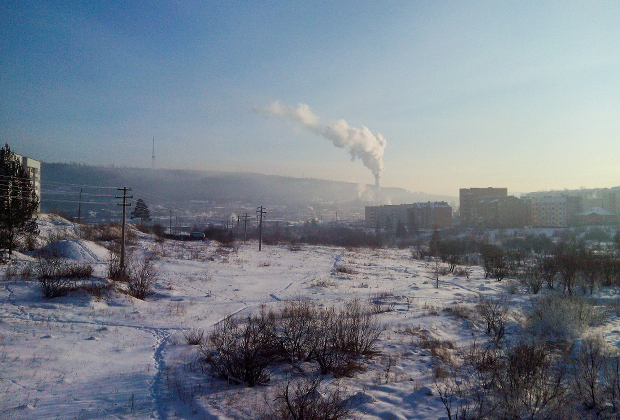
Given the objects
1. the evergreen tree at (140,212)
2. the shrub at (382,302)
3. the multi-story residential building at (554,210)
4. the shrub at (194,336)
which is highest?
the multi-story residential building at (554,210)

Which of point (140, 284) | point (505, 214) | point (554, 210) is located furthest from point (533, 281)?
point (554, 210)

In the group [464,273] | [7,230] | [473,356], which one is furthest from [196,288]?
[464,273]

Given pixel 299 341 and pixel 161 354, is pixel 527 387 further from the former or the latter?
pixel 161 354

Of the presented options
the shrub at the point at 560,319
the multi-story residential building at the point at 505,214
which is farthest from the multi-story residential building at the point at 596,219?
the shrub at the point at 560,319

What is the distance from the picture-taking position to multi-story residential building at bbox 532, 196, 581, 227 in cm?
7656

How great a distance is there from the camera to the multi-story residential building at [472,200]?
80688 mm

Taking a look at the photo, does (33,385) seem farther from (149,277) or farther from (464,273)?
(464,273)

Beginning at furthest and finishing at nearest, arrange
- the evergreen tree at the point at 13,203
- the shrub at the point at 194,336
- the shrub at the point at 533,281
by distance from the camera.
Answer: the evergreen tree at the point at 13,203 → the shrub at the point at 533,281 → the shrub at the point at 194,336

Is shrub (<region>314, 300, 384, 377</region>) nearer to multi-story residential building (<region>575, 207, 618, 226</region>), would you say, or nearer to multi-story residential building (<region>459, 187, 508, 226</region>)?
multi-story residential building (<region>575, 207, 618, 226</region>)

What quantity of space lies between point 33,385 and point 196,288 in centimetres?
1168

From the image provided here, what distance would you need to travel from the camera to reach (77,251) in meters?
23.7

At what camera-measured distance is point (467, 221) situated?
83500mm

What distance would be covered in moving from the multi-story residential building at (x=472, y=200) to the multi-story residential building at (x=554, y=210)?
8.48 metres

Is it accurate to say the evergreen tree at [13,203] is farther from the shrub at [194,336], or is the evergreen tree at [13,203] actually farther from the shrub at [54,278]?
the shrub at [194,336]
